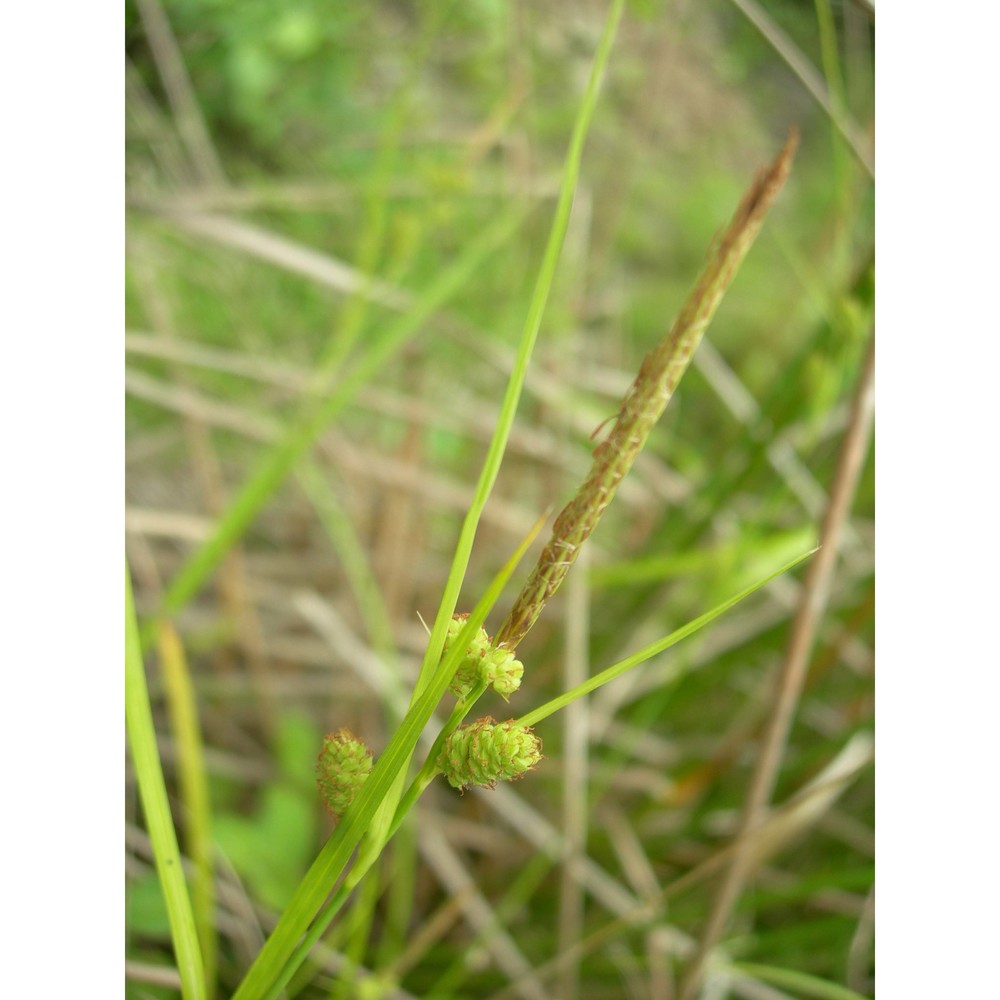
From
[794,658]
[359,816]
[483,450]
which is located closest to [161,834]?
[359,816]

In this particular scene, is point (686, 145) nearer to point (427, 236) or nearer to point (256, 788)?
point (427, 236)

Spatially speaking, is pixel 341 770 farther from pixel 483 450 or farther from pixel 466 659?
pixel 483 450

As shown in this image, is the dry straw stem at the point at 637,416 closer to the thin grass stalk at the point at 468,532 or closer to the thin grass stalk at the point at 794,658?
the thin grass stalk at the point at 468,532

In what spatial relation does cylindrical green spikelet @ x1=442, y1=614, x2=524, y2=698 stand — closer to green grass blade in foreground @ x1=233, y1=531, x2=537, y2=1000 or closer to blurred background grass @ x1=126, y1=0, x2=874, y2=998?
green grass blade in foreground @ x1=233, y1=531, x2=537, y2=1000

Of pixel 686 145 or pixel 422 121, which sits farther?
pixel 686 145

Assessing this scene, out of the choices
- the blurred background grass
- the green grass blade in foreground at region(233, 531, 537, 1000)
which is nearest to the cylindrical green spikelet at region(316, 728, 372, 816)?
the green grass blade in foreground at region(233, 531, 537, 1000)

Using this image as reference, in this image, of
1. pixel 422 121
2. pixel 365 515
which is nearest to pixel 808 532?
pixel 365 515
